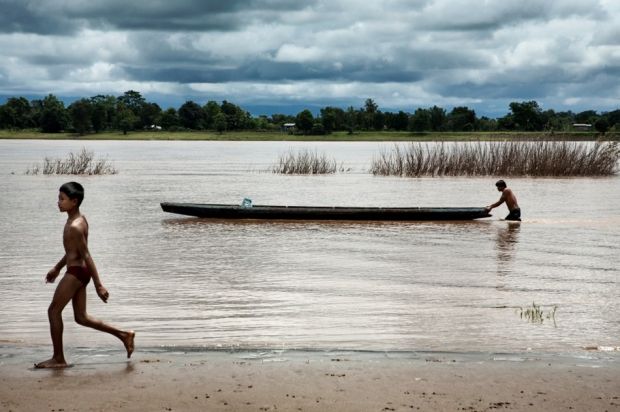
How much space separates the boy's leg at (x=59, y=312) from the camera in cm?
666

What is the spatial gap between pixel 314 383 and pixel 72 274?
→ 7.14 ft

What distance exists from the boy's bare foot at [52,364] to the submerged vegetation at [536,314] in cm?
544

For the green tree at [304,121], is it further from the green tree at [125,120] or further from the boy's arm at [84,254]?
the boy's arm at [84,254]

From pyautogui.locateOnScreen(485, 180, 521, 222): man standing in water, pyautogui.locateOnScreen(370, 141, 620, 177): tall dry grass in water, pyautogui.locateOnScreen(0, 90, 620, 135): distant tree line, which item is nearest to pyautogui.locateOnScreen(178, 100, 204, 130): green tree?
pyautogui.locateOnScreen(0, 90, 620, 135): distant tree line

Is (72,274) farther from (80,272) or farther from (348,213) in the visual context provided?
(348,213)

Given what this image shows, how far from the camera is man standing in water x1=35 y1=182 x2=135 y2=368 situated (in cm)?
664

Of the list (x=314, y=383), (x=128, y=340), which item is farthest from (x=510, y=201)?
(x=314, y=383)

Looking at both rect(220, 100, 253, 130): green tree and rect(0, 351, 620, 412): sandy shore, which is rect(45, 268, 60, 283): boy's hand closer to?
rect(0, 351, 620, 412): sandy shore

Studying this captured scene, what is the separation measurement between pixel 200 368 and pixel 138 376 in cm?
53

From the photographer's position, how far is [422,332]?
29.6ft

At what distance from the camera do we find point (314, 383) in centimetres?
637

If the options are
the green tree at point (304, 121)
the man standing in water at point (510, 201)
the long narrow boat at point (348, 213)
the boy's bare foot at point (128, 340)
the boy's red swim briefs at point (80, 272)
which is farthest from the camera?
the green tree at point (304, 121)

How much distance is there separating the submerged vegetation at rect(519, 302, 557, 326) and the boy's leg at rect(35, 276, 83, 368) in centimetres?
545

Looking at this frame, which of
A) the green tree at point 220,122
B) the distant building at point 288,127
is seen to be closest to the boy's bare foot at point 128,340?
the green tree at point 220,122
